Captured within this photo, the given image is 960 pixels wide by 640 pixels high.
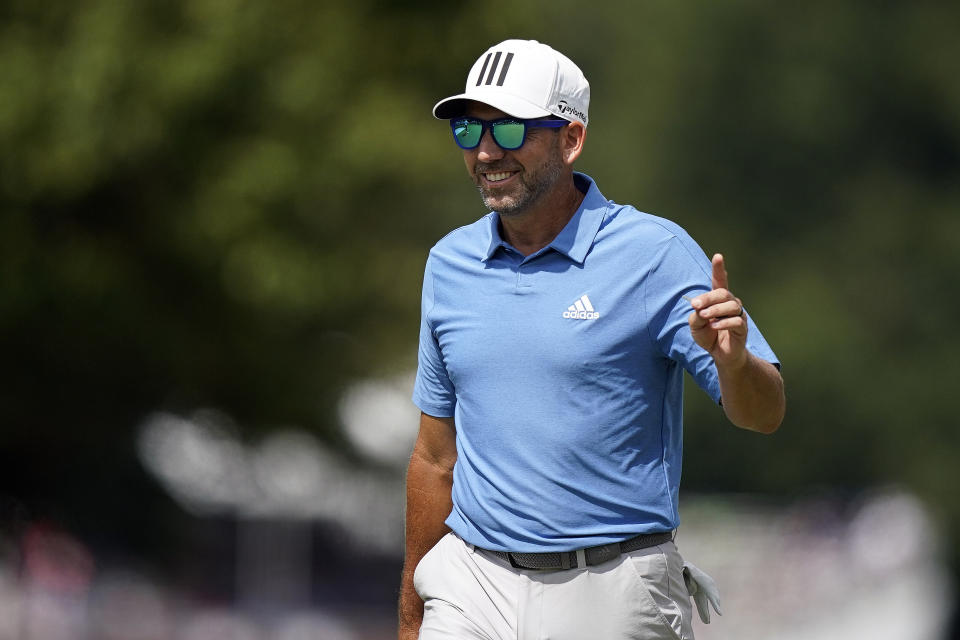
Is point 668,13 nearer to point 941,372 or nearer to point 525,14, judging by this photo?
point 941,372

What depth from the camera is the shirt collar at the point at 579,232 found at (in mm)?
4227

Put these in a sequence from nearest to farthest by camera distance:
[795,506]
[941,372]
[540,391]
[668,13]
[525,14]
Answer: [540,391] < [525,14] < [795,506] < [941,372] < [668,13]

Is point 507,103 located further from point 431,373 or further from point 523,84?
point 431,373

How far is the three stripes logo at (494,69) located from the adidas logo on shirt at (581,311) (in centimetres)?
65

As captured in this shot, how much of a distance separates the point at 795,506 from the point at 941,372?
19.1 ft

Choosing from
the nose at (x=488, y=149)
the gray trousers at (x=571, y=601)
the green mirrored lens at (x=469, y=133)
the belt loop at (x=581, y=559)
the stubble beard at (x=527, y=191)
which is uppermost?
the green mirrored lens at (x=469, y=133)

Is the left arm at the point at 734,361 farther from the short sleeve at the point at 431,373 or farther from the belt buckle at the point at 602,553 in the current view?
the short sleeve at the point at 431,373

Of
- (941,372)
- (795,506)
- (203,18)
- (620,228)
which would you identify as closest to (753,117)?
(941,372)

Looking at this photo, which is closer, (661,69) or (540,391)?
(540,391)

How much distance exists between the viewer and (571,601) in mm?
4113

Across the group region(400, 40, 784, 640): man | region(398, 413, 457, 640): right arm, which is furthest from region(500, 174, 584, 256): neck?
region(398, 413, 457, 640): right arm

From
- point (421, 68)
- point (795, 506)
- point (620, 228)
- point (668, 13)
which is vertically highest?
point (668, 13)

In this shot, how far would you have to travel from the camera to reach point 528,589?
4.18m

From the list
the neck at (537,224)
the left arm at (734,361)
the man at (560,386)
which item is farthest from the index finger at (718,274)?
the neck at (537,224)
